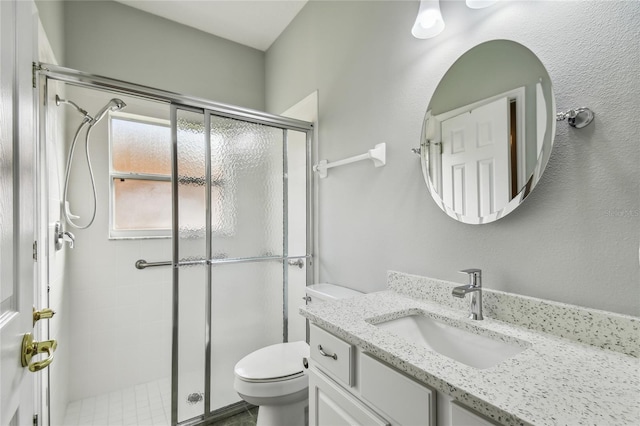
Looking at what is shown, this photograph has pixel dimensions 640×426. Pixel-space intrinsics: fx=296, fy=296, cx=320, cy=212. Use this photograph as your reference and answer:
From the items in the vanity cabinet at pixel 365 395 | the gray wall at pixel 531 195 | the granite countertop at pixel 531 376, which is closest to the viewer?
the granite countertop at pixel 531 376

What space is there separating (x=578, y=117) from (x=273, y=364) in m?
1.59

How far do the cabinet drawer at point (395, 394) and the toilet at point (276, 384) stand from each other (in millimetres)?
717

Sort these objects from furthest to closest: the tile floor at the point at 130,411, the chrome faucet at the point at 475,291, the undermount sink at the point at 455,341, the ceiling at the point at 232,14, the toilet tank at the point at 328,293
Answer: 1. the ceiling at the point at 232,14
2. the tile floor at the point at 130,411
3. the toilet tank at the point at 328,293
4. the chrome faucet at the point at 475,291
5. the undermount sink at the point at 455,341

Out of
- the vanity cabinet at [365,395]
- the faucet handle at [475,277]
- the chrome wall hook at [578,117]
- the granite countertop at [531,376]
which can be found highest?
the chrome wall hook at [578,117]

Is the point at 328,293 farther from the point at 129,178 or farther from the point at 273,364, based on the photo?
the point at 129,178

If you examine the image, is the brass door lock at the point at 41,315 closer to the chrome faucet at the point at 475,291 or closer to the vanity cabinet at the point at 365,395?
the vanity cabinet at the point at 365,395

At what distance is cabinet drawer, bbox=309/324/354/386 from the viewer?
90 cm

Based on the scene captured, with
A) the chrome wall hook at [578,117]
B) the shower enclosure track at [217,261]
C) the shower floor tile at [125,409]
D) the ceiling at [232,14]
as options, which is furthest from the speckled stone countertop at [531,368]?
the ceiling at [232,14]

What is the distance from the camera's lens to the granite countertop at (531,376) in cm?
52

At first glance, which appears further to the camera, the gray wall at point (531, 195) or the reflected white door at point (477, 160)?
the reflected white door at point (477, 160)

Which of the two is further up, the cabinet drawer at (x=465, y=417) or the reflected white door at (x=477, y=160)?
the reflected white door at (x=477, y=160)

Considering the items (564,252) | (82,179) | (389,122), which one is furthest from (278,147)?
(564,252)

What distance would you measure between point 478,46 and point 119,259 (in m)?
2.53

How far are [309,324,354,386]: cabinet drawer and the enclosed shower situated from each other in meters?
0.92
